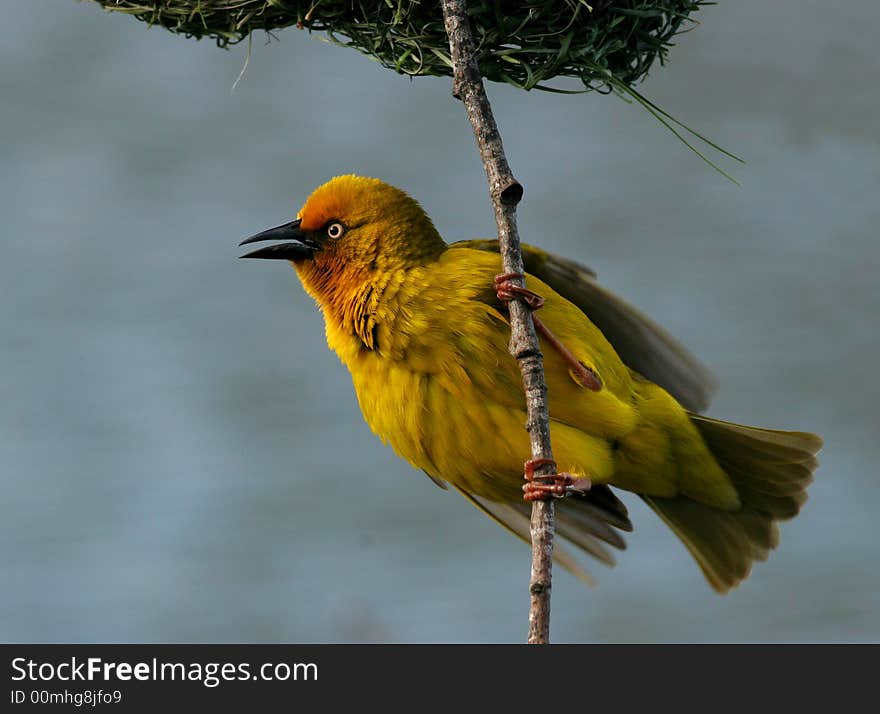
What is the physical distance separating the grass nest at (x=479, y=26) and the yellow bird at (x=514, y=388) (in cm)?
40

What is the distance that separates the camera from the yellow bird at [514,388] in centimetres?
234

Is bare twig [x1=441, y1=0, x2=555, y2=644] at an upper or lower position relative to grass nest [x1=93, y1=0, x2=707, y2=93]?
lower

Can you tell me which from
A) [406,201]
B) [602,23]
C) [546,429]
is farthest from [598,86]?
[546,429]

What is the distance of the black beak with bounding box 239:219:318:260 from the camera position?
2.46m

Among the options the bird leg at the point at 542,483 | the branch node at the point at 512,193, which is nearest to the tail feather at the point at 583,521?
the bird leg at the point at 542,483

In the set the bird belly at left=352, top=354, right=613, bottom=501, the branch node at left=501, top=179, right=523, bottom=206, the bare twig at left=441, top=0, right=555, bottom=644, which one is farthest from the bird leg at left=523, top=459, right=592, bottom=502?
the branch node at left=501, top=179, right=523, bottom=206

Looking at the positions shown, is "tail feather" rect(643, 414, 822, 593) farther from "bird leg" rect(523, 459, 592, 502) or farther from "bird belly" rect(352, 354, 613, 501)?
"bird leg" rect(523, 459, 592, 502)

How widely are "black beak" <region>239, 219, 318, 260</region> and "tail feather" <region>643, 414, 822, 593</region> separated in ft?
3.35

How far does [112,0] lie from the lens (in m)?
2.27

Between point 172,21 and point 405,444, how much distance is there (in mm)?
1002

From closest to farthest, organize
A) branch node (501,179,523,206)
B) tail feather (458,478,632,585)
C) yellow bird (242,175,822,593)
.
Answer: branch node (501,179,523,206)
yellow bird (242,175,822,593)
tail feather (458,478,632,585)

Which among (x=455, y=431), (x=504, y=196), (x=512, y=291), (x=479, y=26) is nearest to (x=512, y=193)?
(x=504, y=196)

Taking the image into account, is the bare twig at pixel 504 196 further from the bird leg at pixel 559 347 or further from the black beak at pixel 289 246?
the black beak at pixel 289 246

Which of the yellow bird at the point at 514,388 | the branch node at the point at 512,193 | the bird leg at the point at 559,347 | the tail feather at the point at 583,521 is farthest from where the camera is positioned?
the tail feather at the point at 583,521
